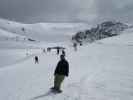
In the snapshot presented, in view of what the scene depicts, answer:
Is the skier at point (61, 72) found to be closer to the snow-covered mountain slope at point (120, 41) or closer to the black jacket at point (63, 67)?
the black jacket at point (63, 67)

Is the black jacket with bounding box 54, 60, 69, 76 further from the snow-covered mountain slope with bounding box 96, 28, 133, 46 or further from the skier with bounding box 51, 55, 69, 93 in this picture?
the snow-covered mountain slope with bounding box 96, 28, 133, 46

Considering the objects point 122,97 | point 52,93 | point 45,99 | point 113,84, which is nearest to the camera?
point 122,97

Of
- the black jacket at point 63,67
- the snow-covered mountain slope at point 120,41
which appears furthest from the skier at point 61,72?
the snow-covered mountain slope at point 120,41

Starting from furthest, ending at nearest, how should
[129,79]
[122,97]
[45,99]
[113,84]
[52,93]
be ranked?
[129,79]
[113,84]
[52,93]
[45,99]
[122,97]

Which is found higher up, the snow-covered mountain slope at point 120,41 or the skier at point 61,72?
the snow-covered mountain slope at point 120,41

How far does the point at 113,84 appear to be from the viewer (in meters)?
9.77

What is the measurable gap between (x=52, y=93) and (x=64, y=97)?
40.9 inches

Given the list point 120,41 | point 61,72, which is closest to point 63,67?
point 61,72

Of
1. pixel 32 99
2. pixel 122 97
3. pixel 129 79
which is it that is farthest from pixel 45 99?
pixel 129 79

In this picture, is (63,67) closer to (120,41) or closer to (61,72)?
(61,72)

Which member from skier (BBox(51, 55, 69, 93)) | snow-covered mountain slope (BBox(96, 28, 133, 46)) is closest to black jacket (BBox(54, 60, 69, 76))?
skier (BBox(51, 55, 69, 93))

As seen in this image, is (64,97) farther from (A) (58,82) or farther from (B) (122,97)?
(B) (122,97)

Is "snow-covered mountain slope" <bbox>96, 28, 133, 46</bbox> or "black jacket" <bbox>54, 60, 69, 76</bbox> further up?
"snow-covered mountain slope" <bbox>96, 28, 133, 46</bbox>

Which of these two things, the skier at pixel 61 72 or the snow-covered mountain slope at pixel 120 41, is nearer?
the skier at pixel 61 72
